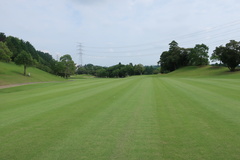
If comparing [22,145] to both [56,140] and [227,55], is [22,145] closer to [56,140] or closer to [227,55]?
[56,140]

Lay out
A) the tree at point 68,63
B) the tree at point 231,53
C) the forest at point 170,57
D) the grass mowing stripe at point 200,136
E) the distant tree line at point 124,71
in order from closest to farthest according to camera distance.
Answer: the grass mowing stripe at point 200,136, the forest at point 170,57, the tree at point 231,53, the tree at point 68,63, the distant tree line at point 124,71

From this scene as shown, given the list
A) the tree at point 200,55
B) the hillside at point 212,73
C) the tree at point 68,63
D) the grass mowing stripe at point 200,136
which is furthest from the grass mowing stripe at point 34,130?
the tree at point 200,55

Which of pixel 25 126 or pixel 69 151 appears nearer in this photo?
pixel 69 151

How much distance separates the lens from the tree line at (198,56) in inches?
2021

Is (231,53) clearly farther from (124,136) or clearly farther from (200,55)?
(124,136)

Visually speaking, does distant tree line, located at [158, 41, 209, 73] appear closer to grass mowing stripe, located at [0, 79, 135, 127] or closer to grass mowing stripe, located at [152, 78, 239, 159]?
grass mowing stripe, located at [0, 79, 135, 127]

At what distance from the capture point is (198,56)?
75.2 metres

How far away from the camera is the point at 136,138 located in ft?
15.6

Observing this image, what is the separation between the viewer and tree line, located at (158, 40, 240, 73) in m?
51.3

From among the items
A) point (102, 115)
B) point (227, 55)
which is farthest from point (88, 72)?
point (102, 115)

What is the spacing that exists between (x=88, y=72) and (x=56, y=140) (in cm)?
16749

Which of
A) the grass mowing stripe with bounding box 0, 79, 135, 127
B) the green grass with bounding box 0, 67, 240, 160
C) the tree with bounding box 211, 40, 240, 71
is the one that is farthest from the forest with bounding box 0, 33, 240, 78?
the green grass with bounding box 0, 67, 240, 160

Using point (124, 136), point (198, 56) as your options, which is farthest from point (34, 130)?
point (198, 56)

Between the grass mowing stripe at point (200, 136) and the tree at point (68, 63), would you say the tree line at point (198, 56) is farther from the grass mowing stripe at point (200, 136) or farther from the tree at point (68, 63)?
the grass mowing stripe at point (200, 136)
